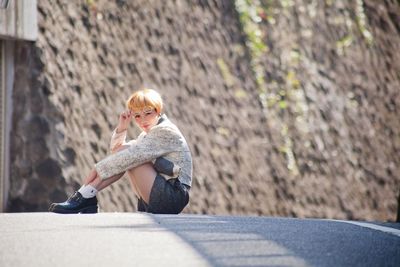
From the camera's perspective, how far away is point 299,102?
64.1 feet

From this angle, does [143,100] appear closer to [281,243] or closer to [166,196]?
[166,196]

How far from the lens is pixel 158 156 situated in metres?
9.91

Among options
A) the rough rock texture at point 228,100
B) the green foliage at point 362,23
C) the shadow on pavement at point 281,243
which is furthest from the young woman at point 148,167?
the green foliage at point 362,23

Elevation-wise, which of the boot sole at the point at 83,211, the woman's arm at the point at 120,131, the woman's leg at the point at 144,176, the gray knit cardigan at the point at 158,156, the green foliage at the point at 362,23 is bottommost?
the boot sole at the point at 83,211

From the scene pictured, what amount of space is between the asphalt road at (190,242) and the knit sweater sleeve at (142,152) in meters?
0.62

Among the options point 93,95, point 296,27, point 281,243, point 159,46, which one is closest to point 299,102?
point 296,27

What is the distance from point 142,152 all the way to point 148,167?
17cm

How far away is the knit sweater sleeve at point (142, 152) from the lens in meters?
9.66

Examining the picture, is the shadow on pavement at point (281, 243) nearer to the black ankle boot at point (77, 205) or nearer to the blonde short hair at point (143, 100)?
the black ankle boot at point (77, 205)

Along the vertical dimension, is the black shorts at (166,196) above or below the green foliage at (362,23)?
below

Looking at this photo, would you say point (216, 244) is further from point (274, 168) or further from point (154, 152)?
point (274, 168)

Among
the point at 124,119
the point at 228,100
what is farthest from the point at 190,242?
the point at 228,100

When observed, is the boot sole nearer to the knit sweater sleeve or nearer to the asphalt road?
the knit sweater sleeve

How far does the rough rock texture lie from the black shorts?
4685 mm
